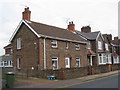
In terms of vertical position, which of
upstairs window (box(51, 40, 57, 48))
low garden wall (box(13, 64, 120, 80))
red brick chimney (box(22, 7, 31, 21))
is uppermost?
red brick chimney (box(22, 7, 31, 21))

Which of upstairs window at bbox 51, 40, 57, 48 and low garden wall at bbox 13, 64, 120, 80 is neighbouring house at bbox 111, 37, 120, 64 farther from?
upstairs window at bbox 51, 40, 57, 48

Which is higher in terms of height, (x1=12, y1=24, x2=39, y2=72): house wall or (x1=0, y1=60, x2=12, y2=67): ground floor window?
(x1=12, y1=24, x2=39, y2=72): house wall

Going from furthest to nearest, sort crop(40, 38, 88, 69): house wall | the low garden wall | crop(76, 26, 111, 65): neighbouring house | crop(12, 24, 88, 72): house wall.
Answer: crop(76, 26, 111, 65): neighbouring house, crop(40, 38, 88, 69): house wall, crop(12, 24, 88, 72): house wall, the low garden wall

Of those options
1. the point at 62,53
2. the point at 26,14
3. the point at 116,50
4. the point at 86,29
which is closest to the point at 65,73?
the point at 62,53

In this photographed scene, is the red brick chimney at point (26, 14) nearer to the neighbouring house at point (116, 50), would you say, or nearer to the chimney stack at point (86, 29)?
the chimney stack at point (86, 29)

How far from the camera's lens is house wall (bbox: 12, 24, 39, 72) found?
858 inches

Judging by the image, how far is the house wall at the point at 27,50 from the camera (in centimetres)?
2180

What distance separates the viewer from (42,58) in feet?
69.3

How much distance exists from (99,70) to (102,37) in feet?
38.9

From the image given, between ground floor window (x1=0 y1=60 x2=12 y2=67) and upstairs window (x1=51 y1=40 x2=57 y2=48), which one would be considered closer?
upstairs window (x1=51 y1=40 x2=57 y2=48)

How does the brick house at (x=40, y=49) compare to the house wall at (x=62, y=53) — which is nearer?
the brick house at (x=40, y=49)

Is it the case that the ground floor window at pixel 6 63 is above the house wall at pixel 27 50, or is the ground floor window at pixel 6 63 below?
below

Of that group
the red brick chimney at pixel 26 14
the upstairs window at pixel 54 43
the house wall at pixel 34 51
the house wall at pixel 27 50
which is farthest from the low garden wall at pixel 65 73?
the red brick chimney at pixel 26 14

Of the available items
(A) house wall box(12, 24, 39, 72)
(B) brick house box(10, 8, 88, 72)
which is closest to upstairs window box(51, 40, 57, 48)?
(B) brick house box(10, 8, 88, 72)
